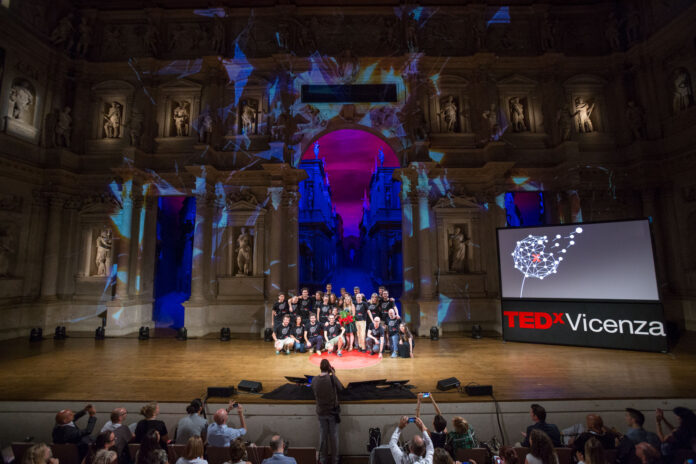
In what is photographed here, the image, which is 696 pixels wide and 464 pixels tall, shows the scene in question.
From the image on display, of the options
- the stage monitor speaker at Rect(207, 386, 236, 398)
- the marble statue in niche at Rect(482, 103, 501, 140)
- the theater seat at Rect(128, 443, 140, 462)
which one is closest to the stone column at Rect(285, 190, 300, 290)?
the stage monitor speaker at Rect(207, 386, 236, 398)

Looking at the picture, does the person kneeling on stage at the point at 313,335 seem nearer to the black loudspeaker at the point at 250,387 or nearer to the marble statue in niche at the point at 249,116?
the black loudspeaker at the point at 250,387

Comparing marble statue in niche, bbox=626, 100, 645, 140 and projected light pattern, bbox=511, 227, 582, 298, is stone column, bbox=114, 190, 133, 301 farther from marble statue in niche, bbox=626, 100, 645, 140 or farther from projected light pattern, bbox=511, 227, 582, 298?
marble statue in niche, bbox=626, 100, 645, 140

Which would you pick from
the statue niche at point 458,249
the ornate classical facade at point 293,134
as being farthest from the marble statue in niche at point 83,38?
the statue niche at point 458,249

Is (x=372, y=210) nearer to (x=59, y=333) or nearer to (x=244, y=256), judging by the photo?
(x=244, y=256)

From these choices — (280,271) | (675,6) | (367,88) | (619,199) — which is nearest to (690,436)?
(280,271)

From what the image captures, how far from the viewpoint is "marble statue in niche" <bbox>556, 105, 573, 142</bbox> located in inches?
472

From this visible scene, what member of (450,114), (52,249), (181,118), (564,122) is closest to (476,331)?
(450,114)

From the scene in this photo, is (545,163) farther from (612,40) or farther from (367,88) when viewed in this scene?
(367,88)

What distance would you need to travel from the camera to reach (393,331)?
8.91 metres

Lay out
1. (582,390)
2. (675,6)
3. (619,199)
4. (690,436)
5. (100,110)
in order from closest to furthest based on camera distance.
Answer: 1. (690,436)
2. (582,390)
3. (675,6)
4. (619,199)
5. (100,110)

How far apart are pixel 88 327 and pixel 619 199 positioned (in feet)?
67.9

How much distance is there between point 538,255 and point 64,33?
18.9 meters

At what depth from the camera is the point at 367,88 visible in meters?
13.1

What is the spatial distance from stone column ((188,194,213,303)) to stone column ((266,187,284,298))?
7.64 ft
